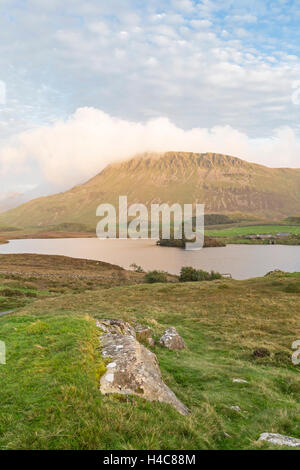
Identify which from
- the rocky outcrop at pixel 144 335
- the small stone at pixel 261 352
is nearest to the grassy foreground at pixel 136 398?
the small stone at pixel 261 352

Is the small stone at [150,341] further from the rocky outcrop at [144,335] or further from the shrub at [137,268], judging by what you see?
the shrub at [137,268]

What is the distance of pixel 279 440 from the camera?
712 centimetres

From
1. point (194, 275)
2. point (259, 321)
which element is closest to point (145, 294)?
point (259, 321)

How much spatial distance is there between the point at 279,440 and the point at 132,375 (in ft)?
13.0

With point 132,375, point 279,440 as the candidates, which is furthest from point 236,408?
point 132,375

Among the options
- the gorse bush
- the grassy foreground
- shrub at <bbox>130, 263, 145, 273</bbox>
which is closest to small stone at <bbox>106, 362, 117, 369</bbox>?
the grassy foreground

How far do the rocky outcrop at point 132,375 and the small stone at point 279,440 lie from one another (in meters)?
2.05

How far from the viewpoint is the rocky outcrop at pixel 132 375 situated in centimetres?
821

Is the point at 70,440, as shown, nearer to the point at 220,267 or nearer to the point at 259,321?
the point at 259,321

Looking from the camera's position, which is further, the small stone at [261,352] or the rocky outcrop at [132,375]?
the small stone at [261,352]

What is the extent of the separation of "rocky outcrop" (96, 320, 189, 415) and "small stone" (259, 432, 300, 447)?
205 cm

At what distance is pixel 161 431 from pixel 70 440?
194cm

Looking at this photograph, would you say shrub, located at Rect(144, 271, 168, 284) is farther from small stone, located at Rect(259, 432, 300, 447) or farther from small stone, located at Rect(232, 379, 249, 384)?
small stone, located at Rect(259, 432, 300, 447)

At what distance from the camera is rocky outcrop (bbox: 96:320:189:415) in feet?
26.9
